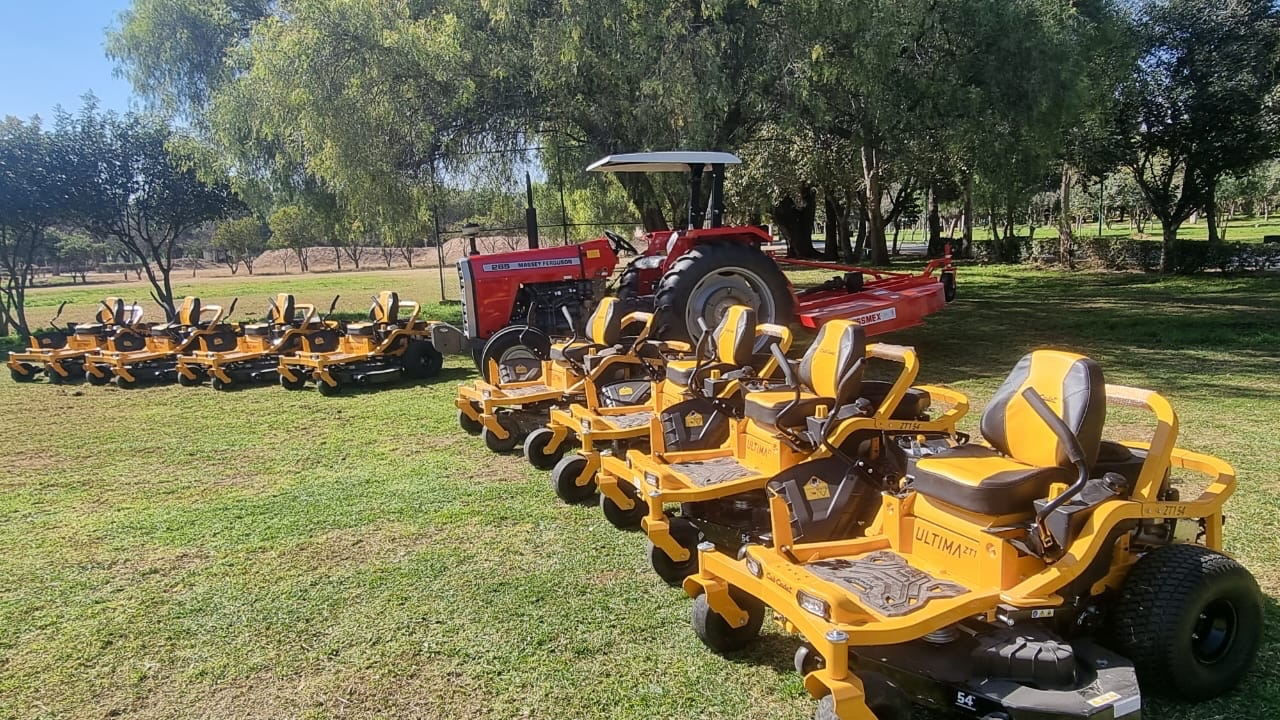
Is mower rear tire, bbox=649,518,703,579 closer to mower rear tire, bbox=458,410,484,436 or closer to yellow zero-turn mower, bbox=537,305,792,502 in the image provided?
yellow zero-turn mower, bbox=537,305,792,502

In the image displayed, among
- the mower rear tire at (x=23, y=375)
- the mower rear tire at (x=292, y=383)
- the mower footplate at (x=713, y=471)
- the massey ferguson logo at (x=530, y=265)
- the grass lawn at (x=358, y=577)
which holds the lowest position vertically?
the grass lawn at (x=358, y=577)

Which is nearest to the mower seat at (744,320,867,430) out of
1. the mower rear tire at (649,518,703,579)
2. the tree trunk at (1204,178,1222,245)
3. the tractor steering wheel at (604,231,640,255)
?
the mower rear tire at (649,518,703,579)

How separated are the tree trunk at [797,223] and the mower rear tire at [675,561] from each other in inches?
1114

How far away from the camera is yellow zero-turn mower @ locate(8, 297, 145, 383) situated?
11.6m

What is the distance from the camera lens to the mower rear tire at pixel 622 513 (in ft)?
16.0

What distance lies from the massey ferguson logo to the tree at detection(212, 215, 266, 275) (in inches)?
1668

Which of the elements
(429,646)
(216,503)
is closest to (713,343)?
(429,646)

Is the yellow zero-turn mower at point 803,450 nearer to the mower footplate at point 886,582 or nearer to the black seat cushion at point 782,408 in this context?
the black seat cushion at point 782,408

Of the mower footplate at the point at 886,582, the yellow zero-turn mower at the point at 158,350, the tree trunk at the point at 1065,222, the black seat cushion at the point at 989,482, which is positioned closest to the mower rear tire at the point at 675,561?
the mower footplate at the point at 886,582

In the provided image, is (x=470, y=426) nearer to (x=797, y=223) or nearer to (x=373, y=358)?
(x=373, y=358)

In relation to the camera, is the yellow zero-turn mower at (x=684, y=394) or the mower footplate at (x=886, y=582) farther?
the yellow zero-turn mower at (x=684, y=394)

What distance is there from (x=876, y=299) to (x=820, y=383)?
5.17m

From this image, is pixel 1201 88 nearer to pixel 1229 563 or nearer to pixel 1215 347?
pixel 1215 347

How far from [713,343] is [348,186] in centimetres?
761
